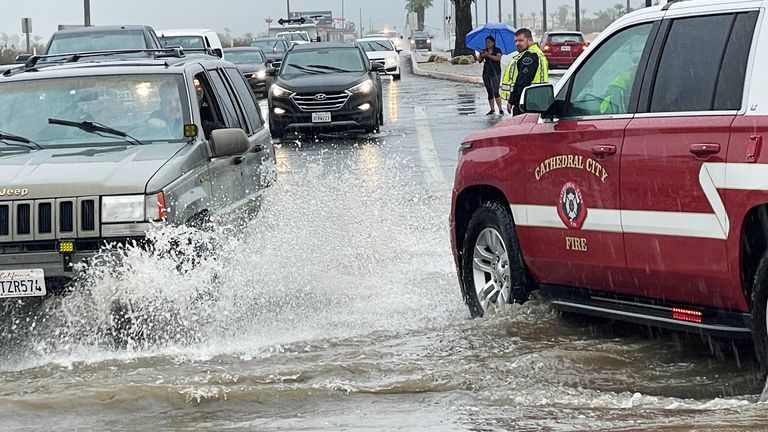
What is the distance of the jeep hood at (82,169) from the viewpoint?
25.5 feet

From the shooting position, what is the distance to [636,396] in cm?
610

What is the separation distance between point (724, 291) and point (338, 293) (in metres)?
4.15

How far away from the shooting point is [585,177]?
6.99 meters

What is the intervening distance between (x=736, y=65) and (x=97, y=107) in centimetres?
462

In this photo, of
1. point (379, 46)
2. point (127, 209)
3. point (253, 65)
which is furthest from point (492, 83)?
point (379, 46)

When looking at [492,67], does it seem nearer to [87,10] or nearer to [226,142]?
[226,142]

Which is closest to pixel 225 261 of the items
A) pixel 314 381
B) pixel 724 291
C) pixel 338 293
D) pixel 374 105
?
pixel 338 293

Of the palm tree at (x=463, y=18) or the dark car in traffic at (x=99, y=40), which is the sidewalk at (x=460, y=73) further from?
the dark car in traffic at (x=99, y=40)

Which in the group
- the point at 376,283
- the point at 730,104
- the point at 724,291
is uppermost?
the point at 730,104

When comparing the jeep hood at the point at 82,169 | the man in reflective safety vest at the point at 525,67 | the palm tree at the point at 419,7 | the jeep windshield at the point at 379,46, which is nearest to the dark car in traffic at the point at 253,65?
the jeep windshield at the point at 379,46

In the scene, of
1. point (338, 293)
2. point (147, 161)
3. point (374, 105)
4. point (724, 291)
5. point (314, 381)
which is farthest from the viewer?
point (374, 105)

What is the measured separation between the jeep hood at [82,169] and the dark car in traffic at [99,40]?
52.8 feet

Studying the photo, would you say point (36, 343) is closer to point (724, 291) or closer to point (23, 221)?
point (23, 221)

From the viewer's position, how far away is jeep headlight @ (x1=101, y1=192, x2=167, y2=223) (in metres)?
7.77
